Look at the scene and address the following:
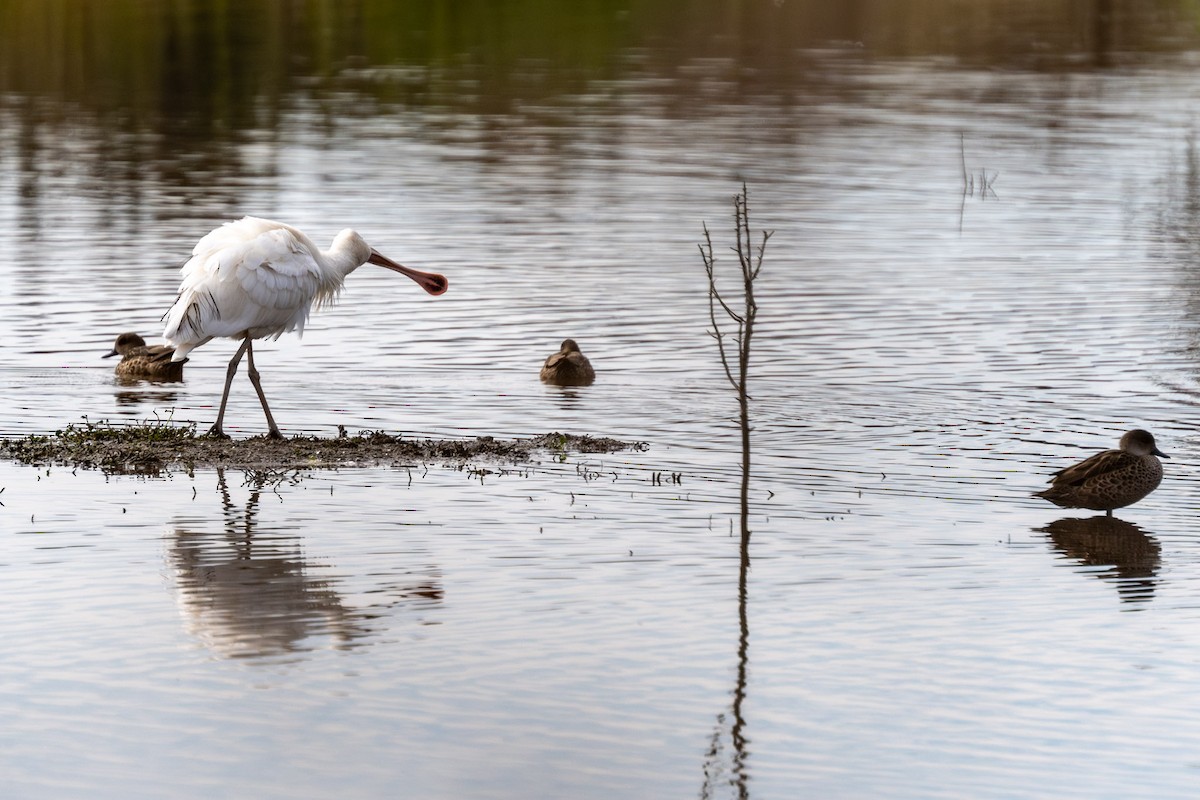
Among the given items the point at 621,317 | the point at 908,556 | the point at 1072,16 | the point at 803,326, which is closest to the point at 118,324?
the point at 621,317

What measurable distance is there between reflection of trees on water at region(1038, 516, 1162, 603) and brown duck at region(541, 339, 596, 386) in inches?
208

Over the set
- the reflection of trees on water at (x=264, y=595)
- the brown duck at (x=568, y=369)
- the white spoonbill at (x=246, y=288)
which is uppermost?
the white spoonbill at (x=246, y=288)

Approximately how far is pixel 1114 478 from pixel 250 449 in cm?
540

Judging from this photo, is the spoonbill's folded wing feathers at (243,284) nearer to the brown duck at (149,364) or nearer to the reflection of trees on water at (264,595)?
the brown duck at (149,364)

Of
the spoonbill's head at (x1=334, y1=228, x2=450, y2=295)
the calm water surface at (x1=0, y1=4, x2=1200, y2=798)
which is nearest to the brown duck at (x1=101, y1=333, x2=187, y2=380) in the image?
the calm water surface at (x1=0, y1=4, x2=1200, y2=798)

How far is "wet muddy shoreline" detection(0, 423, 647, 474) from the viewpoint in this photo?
12680mm

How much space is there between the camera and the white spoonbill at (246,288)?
13.4 meters

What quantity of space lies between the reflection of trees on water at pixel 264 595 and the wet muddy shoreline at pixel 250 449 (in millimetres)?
1785

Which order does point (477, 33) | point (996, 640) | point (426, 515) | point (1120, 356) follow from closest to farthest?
1. point (996, 640)
2. point (426, 515)
3. point (1120, 356)
4. point (477, 33)

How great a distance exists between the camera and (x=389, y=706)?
805 cm

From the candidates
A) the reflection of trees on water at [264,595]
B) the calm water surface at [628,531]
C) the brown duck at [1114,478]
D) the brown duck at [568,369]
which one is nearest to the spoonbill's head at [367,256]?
the calm water surface at [628,531]

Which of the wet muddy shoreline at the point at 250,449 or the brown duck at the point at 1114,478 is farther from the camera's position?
the wet muddy shoreline at the point at 250,449

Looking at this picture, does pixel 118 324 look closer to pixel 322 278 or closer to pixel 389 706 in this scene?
pixel 322 278

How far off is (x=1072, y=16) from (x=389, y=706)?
6922cm
